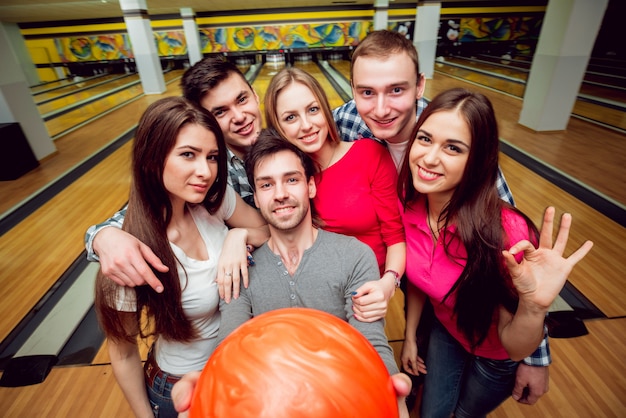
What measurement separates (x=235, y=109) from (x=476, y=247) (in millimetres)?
1020

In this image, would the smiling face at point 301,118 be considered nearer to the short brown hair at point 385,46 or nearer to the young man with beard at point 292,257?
the young man with beard at point 292,257

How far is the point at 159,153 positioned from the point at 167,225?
207mm

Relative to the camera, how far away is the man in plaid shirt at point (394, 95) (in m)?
1.00

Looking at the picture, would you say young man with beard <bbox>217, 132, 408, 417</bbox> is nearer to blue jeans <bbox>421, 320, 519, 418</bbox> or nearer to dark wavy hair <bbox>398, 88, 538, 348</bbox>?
dark wavy hair <bbox>398, 88, 538, 348</bbox>

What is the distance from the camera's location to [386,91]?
1060mm

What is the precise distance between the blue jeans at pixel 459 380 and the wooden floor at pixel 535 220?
0.37 meters

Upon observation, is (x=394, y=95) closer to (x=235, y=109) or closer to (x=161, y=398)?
(x=235, y=109)

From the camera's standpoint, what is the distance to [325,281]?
34.7 inches

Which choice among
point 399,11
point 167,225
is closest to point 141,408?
point 167,225

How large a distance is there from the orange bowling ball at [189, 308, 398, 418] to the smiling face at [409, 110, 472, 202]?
55 centimetres

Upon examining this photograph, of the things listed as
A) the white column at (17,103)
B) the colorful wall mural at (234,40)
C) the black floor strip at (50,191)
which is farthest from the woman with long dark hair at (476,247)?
the colorful wall mural at (234,40)

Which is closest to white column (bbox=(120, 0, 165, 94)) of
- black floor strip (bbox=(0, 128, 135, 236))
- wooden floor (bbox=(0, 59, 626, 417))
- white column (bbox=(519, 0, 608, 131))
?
wooden floor (bbox=(0, 59, 626, 417))

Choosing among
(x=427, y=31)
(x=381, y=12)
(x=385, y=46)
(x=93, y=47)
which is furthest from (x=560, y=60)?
(x=93, y=47)

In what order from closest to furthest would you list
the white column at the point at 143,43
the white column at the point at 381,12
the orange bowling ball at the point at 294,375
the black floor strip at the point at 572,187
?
1. the orange bowling ball at the point at 294,375
2. the black floor strip at the point at 572,187
3. the white column at the point at 143,43
4. the white column at the point at 381,12
